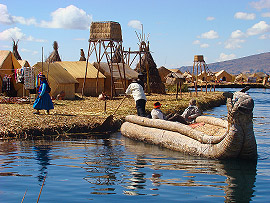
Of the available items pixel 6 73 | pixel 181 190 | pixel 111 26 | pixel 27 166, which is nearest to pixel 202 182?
pixel 181 190

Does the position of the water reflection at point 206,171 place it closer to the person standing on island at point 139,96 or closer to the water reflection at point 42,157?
the water reflection at point 42,157

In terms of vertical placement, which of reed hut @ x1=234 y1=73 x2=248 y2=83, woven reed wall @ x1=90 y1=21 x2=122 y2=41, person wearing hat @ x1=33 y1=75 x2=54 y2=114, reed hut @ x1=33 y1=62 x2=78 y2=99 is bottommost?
person wearing hat @ x1=33 y1=75 x2=54 y2=114

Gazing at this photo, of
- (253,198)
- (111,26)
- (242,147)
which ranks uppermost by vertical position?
(111,26)

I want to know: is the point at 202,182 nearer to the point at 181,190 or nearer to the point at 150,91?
the point at 181,190

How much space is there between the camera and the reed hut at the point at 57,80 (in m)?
17.2

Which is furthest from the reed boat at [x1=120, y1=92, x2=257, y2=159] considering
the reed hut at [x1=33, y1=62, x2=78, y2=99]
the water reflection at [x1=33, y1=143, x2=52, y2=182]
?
the reed hut at [x1=33, y1=62, x2=78, y2=99]

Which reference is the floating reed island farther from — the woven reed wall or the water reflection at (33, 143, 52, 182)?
the woven reed wall

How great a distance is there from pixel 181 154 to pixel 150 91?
15495 mm

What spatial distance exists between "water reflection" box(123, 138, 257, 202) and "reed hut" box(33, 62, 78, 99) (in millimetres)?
9361

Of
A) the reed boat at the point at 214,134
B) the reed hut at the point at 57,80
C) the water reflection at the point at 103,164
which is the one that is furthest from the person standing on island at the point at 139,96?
the reed hut at the point at 57,80

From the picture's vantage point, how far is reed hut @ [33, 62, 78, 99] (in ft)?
56.4

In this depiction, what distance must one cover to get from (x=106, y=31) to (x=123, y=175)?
12158 millimetres

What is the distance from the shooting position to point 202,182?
19.7 ft

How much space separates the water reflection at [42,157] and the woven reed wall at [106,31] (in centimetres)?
953
